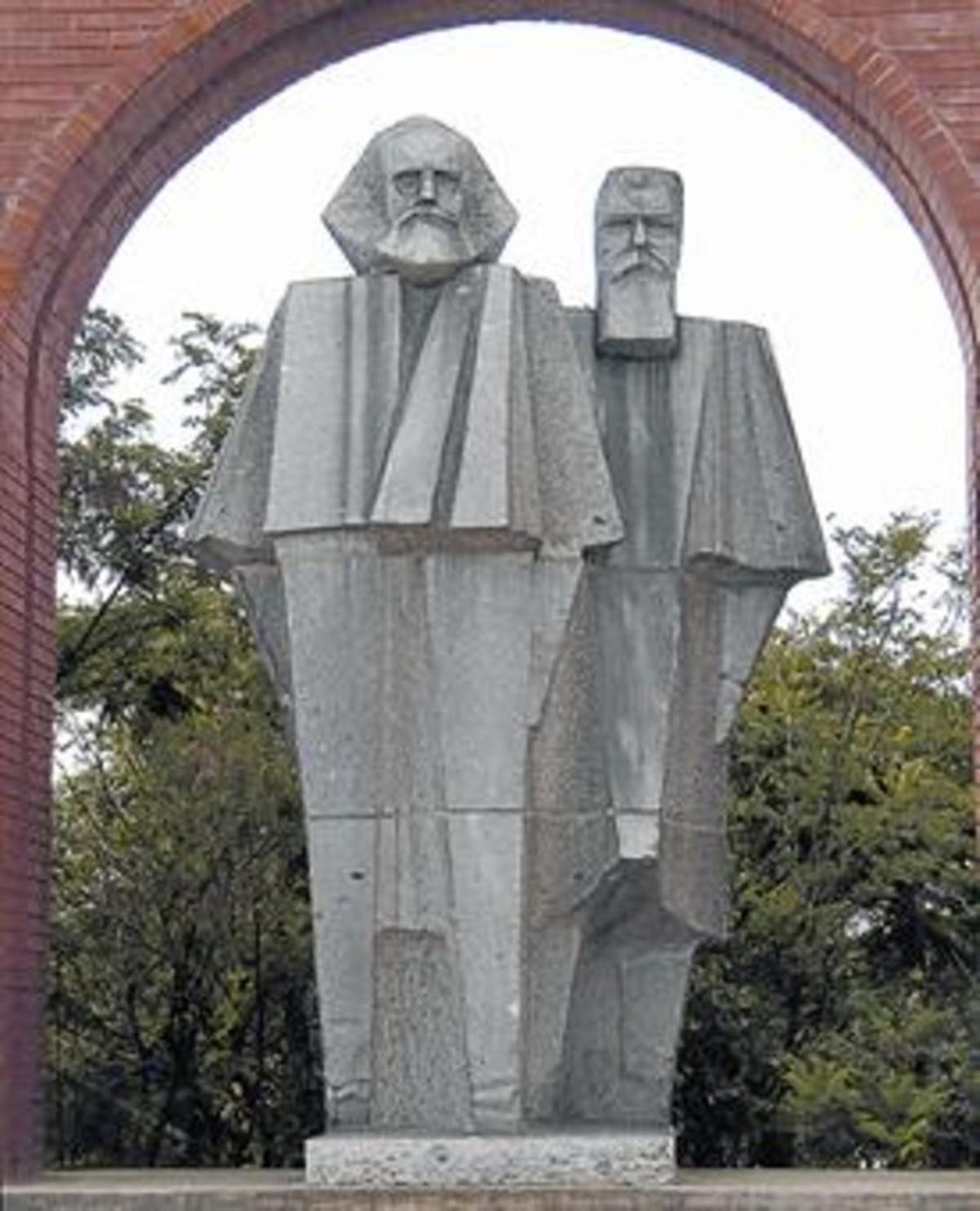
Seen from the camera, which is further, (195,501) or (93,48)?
(195,501)

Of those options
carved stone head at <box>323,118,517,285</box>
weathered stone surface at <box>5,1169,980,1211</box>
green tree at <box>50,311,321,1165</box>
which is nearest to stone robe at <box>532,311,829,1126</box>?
carved stone head at <box>323,118,517,285</box>

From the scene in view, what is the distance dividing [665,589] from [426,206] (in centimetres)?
134

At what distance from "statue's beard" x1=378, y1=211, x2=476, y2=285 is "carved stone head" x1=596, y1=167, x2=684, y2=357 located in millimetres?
541

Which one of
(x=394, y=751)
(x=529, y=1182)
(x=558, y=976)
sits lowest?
(x=529, y=1182)

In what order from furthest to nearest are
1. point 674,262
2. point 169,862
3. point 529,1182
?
point 169,862
point 674,262
point 529,1182

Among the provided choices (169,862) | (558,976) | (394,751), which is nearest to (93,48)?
(394,751)

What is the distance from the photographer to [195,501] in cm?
1363

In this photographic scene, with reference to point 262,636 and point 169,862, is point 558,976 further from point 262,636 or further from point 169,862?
point 169,862

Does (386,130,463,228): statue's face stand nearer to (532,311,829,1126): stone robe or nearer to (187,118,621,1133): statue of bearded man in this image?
(187,118,621,1133): statue of bearded man

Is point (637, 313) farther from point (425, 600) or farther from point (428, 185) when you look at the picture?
point (425, 600)

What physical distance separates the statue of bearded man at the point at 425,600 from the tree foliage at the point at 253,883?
4189 mm

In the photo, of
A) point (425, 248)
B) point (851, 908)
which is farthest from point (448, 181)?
point (851, 908)

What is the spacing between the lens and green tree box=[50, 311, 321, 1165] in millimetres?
12461

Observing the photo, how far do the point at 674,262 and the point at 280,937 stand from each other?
18.8 ft
